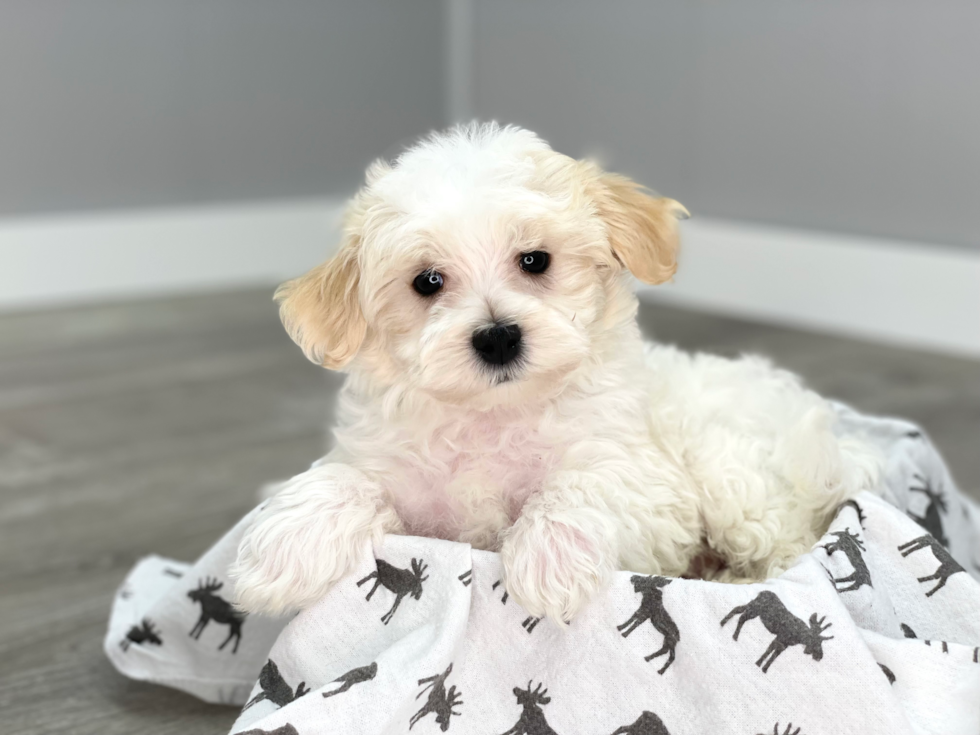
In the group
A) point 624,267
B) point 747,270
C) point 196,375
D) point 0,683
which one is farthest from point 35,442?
point 747,270

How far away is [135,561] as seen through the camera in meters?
2.13

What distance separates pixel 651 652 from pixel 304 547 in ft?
1.43

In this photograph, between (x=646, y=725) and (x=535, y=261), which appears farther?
(x=535, y=261)

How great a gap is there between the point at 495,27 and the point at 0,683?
468 centimetres

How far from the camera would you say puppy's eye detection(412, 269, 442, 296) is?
1334mm

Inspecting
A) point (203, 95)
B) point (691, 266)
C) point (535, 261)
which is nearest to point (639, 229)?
point (535, 261)

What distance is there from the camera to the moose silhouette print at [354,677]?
3.88 ft

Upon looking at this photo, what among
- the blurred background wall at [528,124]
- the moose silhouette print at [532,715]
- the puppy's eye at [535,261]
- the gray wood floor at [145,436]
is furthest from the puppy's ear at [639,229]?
the blurred background wall at [528,124]

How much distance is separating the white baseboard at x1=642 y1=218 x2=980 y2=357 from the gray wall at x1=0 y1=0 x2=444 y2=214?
1.79 meters

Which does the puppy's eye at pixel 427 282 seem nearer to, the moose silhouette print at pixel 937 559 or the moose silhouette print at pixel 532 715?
the moose silhouette print at pixel 532 715

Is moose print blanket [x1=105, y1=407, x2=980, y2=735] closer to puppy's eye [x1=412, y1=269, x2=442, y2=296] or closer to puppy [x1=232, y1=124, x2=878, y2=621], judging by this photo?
puppy [x1=232, y1=124, x2=878, y2=621]

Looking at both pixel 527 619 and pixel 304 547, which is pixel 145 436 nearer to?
pixel 304 547

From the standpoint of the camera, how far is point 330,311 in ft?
4.51

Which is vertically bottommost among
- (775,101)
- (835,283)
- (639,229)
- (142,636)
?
(835,283)
